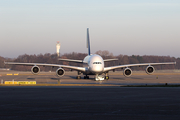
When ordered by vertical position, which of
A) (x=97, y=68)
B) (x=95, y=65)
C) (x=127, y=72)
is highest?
(x=95, y=65)

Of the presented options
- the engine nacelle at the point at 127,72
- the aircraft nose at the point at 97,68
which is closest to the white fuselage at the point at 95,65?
the aircraft nose at the point at 97,68

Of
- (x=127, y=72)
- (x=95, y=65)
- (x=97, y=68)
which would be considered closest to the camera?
(x=97, y=68)

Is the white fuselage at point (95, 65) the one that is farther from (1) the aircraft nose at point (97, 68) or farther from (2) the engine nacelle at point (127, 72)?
(2) the engine nacelle at point (127, 72)

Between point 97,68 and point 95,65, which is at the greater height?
point 95,65

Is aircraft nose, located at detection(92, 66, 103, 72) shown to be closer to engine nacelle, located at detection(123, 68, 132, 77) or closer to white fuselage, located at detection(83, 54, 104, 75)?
white fuselage, located at detection(83, 54, 104, 75)

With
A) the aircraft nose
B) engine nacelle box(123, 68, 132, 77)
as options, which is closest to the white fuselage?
the aircraft nose

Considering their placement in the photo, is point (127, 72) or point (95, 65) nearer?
point (95, 65)

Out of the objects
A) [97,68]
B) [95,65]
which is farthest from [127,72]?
[95,65]

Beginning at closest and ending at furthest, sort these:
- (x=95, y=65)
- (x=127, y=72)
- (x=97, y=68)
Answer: (x=97, y=68), (x=95, y=65), (x=127, y=72)

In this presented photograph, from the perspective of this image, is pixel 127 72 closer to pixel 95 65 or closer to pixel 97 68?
pixel 97 68

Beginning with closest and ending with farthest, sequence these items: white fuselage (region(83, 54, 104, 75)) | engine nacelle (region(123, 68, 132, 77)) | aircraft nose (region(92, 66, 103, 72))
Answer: aircraft nose (region(92, 66, 103, 72))
white fuselage (region(83, 54, 104, 75))
engine nacelle (region(123, 68, 132, 77))

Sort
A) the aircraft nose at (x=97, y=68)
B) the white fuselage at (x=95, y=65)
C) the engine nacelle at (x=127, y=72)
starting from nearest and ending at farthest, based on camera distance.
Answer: the aircraft nose at (x=97, y=68) → the white fuselage at (x=95, y=65) → the engine nacelle at (x=127, y=72)

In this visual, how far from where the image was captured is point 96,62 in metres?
44.6

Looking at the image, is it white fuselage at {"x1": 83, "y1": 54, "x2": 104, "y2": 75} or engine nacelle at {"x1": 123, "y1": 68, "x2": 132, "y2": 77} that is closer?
white fuselage at {"x1": 83, "y1": 54, "x2": 104, "y2": 75}
